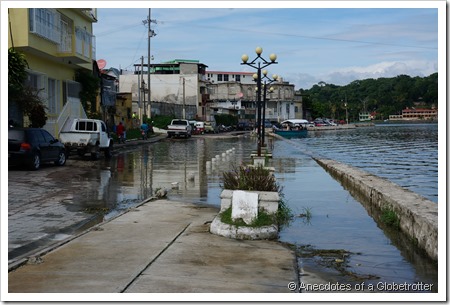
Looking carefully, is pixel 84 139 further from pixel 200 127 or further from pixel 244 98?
pixel 244 98

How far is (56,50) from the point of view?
32688mm

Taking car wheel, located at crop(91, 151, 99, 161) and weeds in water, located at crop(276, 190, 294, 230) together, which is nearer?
weeds in water, located at crop(276, 190, 294, 230)

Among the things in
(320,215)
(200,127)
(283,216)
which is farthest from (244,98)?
(283,216)

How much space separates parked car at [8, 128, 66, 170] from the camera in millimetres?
20328

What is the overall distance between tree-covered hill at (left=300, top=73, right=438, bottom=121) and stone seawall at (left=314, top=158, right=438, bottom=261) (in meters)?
119

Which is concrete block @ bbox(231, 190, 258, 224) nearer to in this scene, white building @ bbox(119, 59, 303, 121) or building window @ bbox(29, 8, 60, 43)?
building window @ bbox(29, 8, 60, 43)

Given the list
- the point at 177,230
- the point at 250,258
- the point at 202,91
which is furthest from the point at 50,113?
the point at 202,91

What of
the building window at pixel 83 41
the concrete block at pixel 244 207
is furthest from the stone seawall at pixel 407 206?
the building window at pixel 83 41

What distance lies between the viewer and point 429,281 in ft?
24.5

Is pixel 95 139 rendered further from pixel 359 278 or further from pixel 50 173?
pixel 359 278

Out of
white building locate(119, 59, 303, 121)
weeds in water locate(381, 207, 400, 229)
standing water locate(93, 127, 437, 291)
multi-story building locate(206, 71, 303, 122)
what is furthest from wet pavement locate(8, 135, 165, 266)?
multi-story building locate(206, 71, 303, 122)

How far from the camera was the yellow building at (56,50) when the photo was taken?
1129 inches

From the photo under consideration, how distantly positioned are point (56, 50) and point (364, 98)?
485 ft

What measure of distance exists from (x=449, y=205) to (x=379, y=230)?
8.60ft
